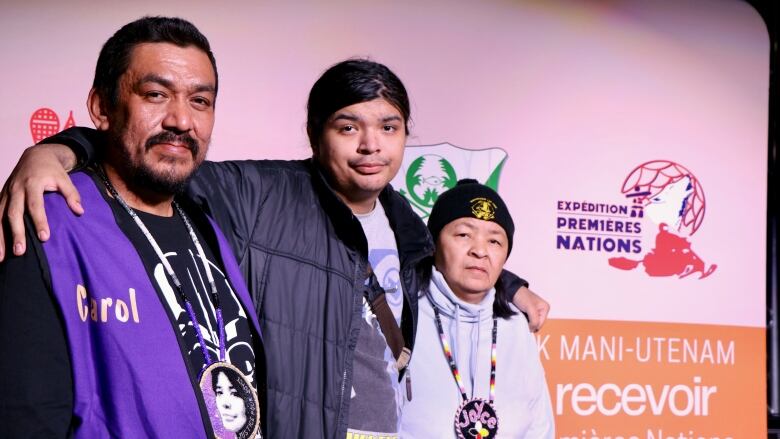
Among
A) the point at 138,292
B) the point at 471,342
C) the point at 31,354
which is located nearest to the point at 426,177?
the point at 471,342

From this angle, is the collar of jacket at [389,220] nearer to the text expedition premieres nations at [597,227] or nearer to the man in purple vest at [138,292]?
the man in purple vest at [138,292]

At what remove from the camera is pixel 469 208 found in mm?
2805

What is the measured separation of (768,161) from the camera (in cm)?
413

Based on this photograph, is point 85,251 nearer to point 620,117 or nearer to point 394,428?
point 394,428

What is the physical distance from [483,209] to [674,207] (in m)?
1.53

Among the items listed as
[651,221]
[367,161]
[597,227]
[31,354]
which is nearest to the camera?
[31,354]

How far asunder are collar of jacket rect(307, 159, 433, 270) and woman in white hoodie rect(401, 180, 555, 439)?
434mm

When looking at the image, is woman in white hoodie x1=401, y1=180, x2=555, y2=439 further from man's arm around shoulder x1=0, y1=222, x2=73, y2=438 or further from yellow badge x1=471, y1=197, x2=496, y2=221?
man's arm around shoulder x1=0, y1=222, x2=73, y2=438

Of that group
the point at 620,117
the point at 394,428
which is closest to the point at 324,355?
the point at 394,428

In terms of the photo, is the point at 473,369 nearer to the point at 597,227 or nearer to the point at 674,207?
the point at 597,227

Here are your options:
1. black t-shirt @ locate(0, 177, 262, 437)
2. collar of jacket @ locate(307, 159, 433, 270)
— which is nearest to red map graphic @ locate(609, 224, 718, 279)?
collar of jacket @ locate(307, 159, 433, 270)

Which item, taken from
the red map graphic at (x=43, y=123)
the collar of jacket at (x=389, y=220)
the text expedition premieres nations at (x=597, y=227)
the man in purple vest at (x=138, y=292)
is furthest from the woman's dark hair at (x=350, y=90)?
the text expedition premieres nations at (x=597, y=227)

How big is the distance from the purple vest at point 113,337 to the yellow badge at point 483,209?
152 centimetres

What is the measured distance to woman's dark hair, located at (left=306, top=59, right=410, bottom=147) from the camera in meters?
2.20
